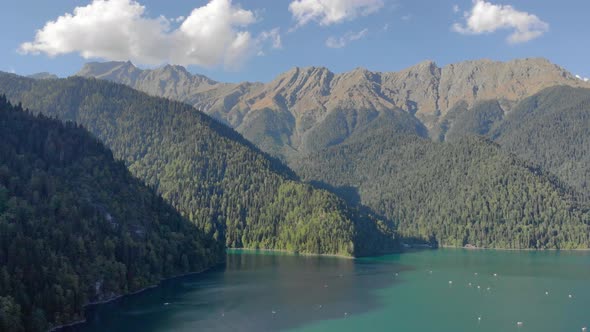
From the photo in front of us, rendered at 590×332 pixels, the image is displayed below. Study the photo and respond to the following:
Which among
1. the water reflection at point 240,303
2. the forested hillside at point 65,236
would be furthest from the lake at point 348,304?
the forested hillside at point 65,236

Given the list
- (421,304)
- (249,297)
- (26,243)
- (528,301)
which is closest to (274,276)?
(249,297)

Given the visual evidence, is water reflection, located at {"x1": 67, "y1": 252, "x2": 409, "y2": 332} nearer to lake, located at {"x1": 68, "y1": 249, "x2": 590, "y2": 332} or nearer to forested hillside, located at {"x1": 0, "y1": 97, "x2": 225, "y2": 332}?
lake, located at {"x1": 68, "y1": 249, "x2": 590, "y2": 332}

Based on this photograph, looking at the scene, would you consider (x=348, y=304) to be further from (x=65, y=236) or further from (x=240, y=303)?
(x=65, y=236)

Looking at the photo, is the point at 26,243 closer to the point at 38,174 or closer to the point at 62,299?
the point at 62,299

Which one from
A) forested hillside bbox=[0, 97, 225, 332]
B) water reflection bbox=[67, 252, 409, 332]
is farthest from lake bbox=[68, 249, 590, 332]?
forested hillside bbox=[0, 97, 225, 332]

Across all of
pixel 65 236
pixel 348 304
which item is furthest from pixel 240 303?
pixel 65 236
